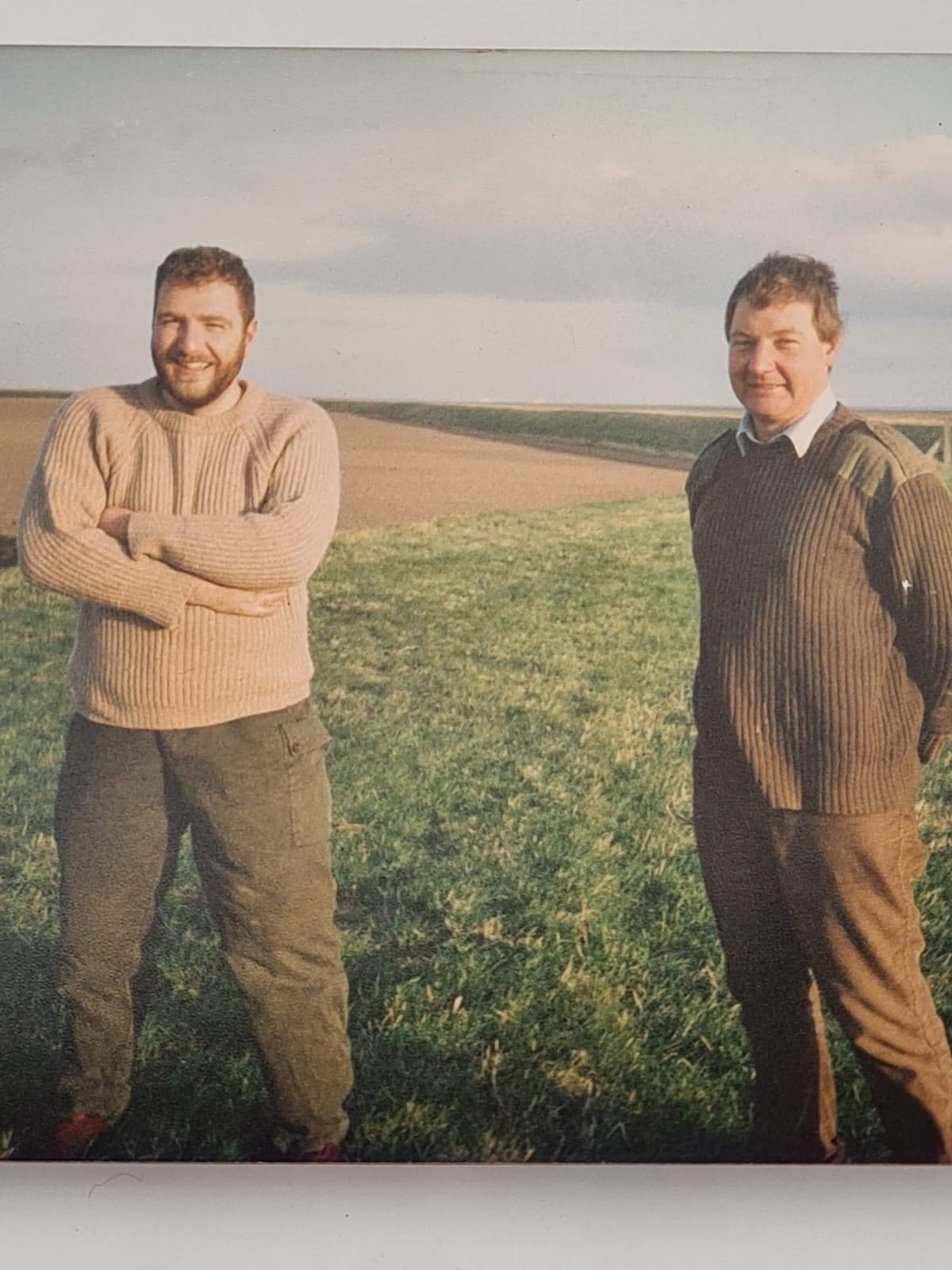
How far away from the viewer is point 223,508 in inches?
102

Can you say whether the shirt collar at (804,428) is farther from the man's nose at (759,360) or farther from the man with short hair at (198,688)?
the man with short hair at (198,688)

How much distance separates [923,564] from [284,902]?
1.39 metres

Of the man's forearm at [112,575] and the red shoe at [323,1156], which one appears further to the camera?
the red shoe at [323,1156]

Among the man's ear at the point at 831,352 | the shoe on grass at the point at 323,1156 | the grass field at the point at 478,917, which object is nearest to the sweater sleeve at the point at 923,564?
the man's ear at the point at 831,352

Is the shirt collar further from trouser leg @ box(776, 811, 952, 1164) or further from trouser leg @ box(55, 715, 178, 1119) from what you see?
trouser leg @ box(55, 715, 178, 1119)

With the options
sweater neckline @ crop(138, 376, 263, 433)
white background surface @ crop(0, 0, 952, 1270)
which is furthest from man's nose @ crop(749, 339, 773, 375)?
sweater neckline @ crop(138, 376, 263, 433)

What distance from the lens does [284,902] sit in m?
2.67

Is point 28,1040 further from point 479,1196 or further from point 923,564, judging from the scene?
point 923,564

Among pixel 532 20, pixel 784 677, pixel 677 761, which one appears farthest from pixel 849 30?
pixel 677 761

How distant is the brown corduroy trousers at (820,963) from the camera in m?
2.60

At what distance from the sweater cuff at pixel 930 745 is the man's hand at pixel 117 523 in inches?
62.3

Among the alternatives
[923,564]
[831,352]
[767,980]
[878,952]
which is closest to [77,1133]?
[767,980]

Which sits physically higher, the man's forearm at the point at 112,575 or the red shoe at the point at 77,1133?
the man's forearm at the point at 112,575

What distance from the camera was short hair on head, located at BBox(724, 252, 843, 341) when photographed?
8.56ft
